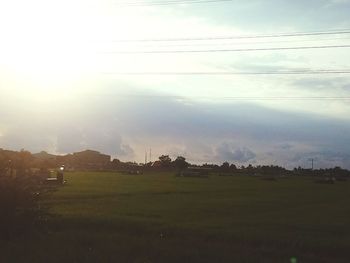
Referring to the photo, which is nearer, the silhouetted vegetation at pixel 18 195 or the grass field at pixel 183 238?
the grass field at pixel 183 238

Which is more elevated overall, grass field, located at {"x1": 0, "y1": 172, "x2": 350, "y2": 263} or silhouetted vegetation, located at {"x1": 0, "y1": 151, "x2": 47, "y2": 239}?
silhouetted vegetation, located at {"x1": 0, "y1": 151, "x2": 47, "y2": 239}

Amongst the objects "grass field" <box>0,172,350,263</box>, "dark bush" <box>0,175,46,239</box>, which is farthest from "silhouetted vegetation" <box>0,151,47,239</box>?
"grass field" <box>0,172,350,263</box>

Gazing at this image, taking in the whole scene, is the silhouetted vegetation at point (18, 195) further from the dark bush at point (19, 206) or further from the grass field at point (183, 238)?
the grass field at point (183, 238)

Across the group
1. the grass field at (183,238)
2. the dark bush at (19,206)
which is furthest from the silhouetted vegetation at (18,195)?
the grass field at (183,238)

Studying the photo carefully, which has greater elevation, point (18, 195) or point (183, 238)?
point (18, 195)

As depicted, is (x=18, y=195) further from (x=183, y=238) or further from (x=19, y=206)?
(x=183, y=238)

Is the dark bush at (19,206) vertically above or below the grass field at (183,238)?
above

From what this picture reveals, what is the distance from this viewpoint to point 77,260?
52.2 ft

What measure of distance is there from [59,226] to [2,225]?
20.7ft

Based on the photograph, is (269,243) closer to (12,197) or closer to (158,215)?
(12,197)

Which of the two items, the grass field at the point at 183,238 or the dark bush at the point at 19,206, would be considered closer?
the grass field at the point at 183,238

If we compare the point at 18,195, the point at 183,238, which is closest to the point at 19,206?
the point at 18,195

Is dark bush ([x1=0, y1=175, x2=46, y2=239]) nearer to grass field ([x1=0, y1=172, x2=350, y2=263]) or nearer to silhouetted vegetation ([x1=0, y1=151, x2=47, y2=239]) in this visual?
silhouetted vegetation ([x1=0, y1=151, x2=47, y2=239])

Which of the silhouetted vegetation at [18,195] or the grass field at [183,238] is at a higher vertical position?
the silhouetted vegetation at [18,195]
